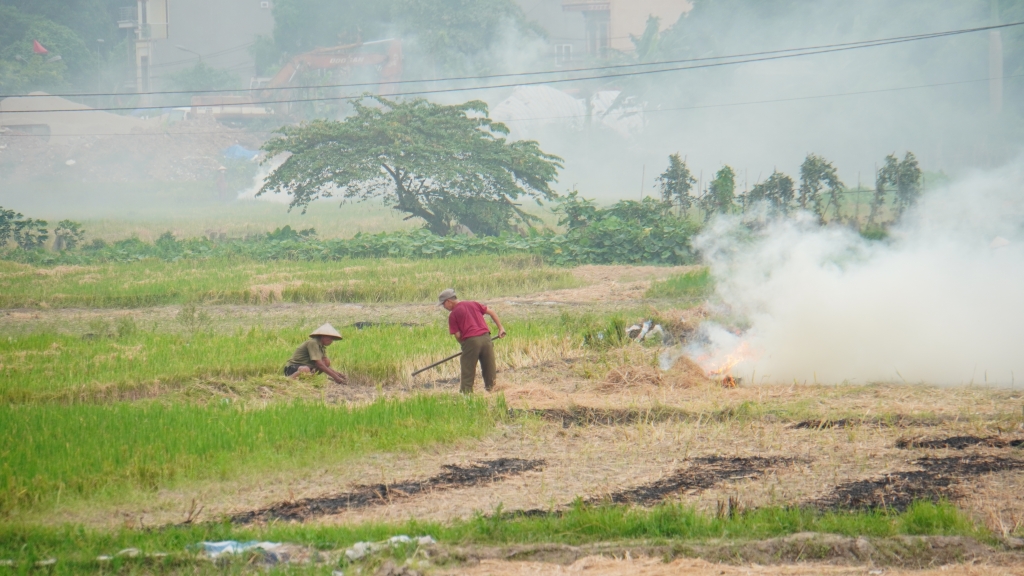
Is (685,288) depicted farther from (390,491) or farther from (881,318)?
(390,491)

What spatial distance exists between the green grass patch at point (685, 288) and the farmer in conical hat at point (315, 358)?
27.1ft

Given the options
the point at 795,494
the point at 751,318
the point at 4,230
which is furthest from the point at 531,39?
the point at 795,494

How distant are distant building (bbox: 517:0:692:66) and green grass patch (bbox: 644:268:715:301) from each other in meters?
43.1

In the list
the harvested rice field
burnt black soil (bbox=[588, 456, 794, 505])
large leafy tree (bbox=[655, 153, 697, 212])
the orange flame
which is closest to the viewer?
the harvested rice field

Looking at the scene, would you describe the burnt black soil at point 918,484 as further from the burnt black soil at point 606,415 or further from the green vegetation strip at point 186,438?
the green vegetation strip at point 186,438

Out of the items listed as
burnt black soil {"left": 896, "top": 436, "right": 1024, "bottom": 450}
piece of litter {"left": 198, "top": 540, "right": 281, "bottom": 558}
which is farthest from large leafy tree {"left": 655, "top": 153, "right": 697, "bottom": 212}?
piece of litter {"left": 198, "top": 540, "right": 281, "bottom": 558}

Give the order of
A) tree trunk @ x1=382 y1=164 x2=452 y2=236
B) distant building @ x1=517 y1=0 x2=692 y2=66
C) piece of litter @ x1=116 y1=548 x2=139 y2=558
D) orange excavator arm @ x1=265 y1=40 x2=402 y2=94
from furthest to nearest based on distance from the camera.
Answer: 1. distant building @ x1=517 y1=0 x2=692 y2=66
2. orange excavator arm @ x1=265 y1=40 x2=402 y2=94
3. tree trunk @ x1=382 y1=164 x2=452 y2=236
4. piece of litter @ x1=116 y1=548 x2=139 y2=558

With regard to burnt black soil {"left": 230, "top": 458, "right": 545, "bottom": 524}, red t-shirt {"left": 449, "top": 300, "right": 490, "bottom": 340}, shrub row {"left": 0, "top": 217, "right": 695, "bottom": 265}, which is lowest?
burnt black soil {"left": 230, "top": 458, "right": 545, "bottom": 524}

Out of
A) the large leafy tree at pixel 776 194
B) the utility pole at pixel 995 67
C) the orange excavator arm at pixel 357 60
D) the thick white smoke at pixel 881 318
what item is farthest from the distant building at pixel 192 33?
the thick white smoke at pixel 881 318

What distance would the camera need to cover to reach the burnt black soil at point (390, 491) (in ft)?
21.9

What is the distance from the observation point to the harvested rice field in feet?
18.9

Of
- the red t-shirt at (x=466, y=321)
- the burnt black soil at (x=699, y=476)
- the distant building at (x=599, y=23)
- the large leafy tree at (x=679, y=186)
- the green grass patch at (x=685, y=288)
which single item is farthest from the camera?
the distant building at (x=599, y=23)

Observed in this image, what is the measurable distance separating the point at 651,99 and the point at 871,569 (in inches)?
1932

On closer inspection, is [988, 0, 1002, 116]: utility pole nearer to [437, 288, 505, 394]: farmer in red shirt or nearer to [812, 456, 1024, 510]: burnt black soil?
[437, 288, 505, 394]: farmer in red shirt
